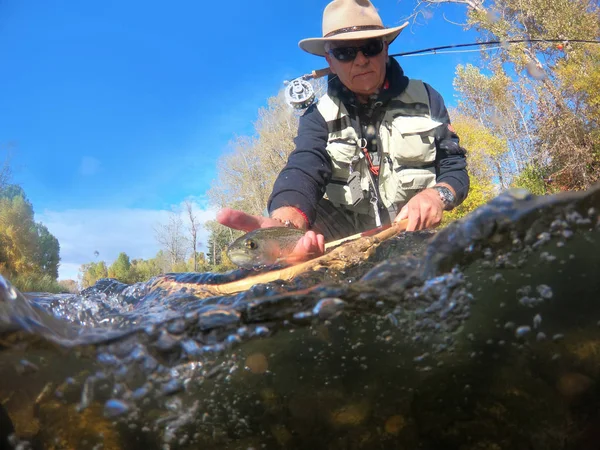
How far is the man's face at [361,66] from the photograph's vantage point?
3408 mm

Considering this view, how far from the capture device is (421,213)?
2500 millimetres

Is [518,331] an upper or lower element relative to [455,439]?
upper

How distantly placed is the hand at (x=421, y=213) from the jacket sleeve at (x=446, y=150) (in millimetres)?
773

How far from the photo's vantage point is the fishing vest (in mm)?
3523

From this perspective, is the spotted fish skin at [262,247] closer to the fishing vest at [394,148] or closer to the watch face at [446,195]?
the watch face at [446,195]

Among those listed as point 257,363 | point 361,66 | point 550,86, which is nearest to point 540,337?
point 257,363

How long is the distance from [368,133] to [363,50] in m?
0.68

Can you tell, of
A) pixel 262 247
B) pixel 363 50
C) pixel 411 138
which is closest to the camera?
pixel 262 247

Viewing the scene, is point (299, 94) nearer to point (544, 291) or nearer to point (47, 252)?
point (544, 291)

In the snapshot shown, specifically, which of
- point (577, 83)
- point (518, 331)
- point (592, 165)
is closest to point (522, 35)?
point (577, 83)

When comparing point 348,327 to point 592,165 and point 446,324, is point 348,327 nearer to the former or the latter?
point 446,324

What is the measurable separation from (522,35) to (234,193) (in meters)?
21.1

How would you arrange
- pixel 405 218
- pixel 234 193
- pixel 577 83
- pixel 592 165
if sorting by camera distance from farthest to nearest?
pixel 234 193
pixel 577 83
pixel 592 165
pixel 405 218

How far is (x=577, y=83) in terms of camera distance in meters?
14.2
